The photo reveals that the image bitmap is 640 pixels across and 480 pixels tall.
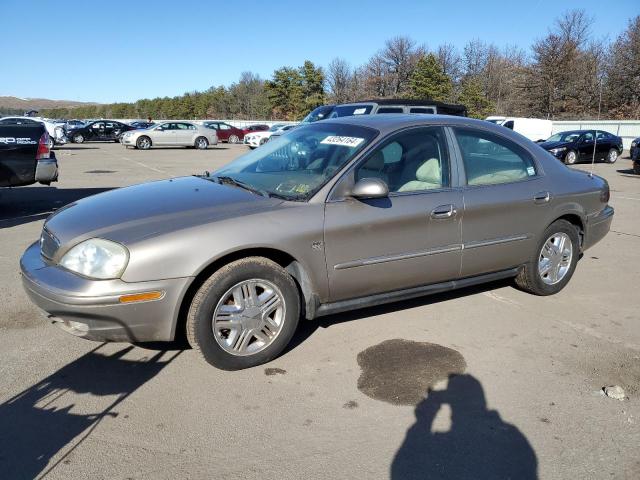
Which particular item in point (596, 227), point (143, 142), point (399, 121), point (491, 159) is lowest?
point (596, 227)

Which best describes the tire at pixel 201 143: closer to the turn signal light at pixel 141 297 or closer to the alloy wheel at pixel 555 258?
the alloy wheel at pixel 555 258

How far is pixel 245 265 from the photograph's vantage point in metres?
3.28

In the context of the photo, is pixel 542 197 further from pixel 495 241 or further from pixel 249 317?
pixel 249 317

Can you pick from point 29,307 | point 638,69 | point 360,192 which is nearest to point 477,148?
point 360,192

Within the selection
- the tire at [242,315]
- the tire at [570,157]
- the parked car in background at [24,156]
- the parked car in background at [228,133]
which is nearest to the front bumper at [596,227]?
the tire at [242,315]

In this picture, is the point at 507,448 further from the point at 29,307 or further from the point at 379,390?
the point at 29,307

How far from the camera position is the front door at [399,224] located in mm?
3602

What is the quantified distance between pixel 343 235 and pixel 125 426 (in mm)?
1760

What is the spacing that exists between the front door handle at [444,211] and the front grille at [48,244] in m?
2.60

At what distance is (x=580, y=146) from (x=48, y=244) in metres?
21.2

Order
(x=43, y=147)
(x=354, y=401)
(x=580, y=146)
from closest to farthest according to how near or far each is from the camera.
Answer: (x=354, y=401)
(x=43, y=147)
(x=580, y=146)

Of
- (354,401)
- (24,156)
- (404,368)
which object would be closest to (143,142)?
(24,156)

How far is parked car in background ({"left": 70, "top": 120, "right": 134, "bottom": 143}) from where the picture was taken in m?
32.4

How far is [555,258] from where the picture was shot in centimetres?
488
